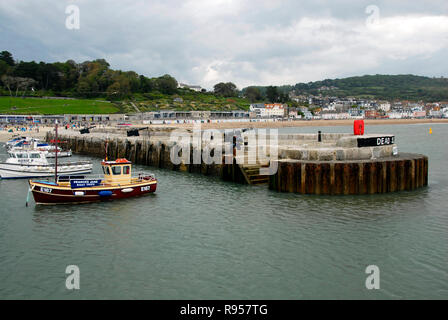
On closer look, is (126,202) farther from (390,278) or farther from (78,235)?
(390,278)

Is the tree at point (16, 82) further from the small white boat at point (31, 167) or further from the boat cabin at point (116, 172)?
the boat cabin at point (116, 172)

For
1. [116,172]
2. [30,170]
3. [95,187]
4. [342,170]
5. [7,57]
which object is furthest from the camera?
[7,57]

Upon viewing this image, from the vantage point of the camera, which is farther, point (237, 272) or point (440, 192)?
point (440, 192)

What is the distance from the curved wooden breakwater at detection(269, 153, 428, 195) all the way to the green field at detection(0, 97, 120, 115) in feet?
413

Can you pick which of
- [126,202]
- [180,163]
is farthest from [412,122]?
[126,202]

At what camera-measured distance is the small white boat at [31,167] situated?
3766 centimetres

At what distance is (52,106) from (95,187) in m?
Answer: 137

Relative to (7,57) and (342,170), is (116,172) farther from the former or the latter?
(7,57)

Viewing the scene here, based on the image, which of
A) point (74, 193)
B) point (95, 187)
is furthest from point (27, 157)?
point (95, 187)

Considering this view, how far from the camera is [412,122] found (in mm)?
196250

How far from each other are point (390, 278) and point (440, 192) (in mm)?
16587

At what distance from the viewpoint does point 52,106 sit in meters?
150

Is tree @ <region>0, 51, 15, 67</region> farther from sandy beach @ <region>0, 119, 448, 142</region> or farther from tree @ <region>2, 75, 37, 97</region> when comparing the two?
sandy beach @ <region>0, 119, 448, 142</region>
